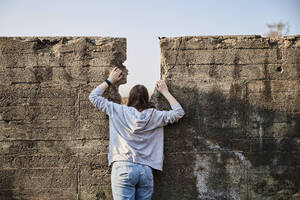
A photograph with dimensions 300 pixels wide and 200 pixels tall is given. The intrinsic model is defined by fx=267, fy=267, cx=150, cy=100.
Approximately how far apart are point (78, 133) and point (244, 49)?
255 centimetres

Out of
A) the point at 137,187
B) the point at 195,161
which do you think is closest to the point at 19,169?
the point at 137,187

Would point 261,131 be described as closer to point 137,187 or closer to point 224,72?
point 224,72

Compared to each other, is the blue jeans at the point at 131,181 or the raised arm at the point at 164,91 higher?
the raised arm at the point at 164,91

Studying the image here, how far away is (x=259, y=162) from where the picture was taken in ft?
11.8

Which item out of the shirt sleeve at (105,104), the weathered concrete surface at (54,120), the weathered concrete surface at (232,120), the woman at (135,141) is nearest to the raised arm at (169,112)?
the woman at (135,141)

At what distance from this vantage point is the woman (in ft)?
9.29

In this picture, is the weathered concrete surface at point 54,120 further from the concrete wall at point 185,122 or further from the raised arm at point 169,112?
the raised arm at point 169,112

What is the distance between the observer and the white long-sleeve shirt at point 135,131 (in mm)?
3006

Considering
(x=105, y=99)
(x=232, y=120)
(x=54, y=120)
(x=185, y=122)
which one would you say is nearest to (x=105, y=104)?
(x=105, y=99)

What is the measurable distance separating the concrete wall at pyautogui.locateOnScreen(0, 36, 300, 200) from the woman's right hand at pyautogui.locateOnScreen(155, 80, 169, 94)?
12 centimetres

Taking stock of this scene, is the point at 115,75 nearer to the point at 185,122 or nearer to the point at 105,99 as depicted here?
the point at 105,99

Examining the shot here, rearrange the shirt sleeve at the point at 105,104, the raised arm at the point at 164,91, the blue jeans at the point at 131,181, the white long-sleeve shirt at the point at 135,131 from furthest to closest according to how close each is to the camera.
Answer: the raised arm at the point at 164,91 < the shirt sleeve at the point at 105,104 < the white long-sleeve shirt at the point at 135,131 < the blue jeans at the point at 131,181

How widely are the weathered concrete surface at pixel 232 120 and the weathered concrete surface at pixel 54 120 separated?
0.87 meters

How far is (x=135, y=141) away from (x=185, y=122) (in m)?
0.88
